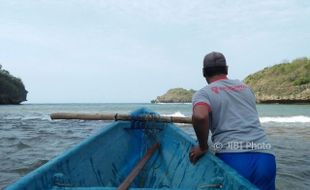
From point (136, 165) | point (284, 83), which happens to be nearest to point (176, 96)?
point (284, 83)

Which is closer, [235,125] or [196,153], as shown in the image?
[235,125]

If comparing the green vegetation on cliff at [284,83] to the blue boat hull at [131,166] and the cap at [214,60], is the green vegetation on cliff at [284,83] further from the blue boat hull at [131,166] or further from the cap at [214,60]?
the cap at [214,60]

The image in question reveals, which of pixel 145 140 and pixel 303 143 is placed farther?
pixel 303 143

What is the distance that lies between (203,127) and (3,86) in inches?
4409

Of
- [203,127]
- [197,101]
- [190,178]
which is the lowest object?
[190,178]

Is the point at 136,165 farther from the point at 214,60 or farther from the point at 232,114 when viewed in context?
the point at 214,60

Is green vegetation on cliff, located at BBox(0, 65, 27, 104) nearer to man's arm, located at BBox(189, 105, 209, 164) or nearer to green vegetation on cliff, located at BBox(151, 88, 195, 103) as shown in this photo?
green vegetation on cliff, located at BBox(151, 88, 195, 103)

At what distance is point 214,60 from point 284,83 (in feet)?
271

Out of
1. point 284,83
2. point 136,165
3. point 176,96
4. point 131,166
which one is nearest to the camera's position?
point 136,165

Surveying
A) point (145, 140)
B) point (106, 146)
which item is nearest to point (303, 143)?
point (145, 140)

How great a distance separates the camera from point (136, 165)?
18.4ft

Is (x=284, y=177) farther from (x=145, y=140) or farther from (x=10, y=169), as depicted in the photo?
(x=10, y=169)

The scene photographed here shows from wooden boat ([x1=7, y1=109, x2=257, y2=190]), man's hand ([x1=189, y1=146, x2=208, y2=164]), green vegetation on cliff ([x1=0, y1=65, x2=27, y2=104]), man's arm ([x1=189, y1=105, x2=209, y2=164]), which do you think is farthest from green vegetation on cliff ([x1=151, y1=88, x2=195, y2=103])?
man's arm ([x1=189, y1=105, x2=209, y2=164])

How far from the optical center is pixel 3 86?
108m
